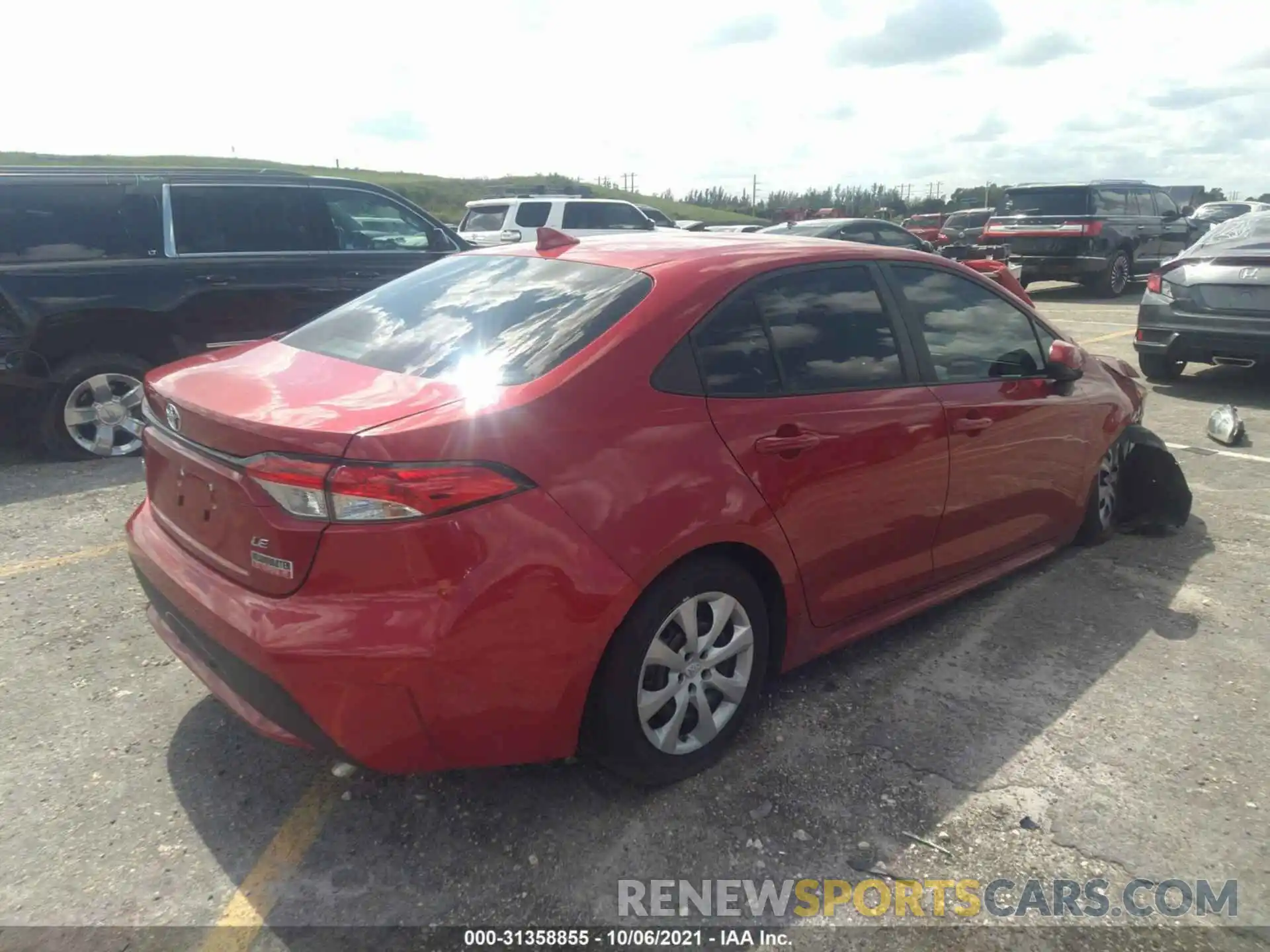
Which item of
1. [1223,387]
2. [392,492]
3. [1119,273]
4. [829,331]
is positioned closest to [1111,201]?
[1119,273]

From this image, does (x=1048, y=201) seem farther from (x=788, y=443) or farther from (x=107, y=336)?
(x=788, y=443)

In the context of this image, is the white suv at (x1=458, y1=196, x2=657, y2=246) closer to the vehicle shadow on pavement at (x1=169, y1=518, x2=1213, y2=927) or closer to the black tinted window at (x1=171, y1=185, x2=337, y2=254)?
the black tinted window at (x1=171, y1=185, x2=337, y2=254)

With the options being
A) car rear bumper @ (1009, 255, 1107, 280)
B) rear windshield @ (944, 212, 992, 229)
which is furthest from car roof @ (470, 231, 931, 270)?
rear windshield @ (944, 212, 992, 229)

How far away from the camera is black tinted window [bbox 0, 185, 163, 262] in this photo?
5.73 m

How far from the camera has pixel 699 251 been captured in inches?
122

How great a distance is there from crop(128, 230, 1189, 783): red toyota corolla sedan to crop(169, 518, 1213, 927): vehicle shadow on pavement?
23 centimetres

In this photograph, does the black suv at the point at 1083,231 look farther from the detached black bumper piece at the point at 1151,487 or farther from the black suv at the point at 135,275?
the black suv at the point at 135,275

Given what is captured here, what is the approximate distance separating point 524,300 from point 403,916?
1776mm

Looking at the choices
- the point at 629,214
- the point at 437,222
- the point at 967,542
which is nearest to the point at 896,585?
the point at 967,542

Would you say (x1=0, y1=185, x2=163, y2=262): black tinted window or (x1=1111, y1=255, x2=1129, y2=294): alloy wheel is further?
(x1=1111, y1=255, x2=1129, y2=294): alloy wheel

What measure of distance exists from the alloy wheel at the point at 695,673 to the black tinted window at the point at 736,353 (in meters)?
0.64

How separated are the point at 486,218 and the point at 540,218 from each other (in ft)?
3.67

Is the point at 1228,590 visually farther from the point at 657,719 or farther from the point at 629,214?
the point at 629,214

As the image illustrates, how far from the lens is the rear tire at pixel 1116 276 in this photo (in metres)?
15.5
